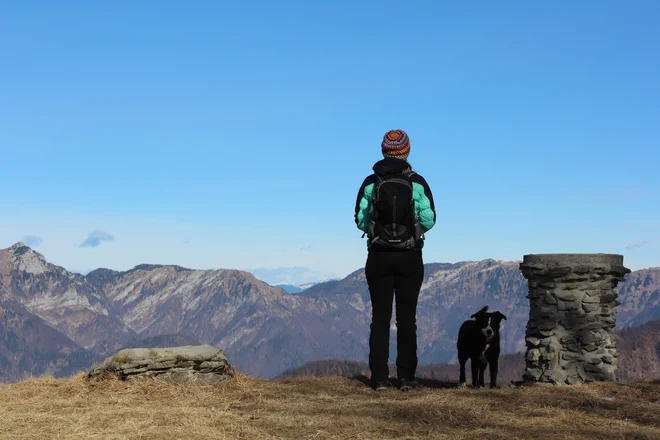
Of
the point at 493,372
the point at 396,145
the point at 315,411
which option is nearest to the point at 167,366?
the point at 315,411

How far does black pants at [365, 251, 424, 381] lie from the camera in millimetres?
12188

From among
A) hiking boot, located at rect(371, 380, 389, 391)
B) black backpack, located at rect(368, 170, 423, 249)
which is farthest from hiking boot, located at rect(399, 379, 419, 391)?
black backpack, located at rect(368, 170, 423, 249)

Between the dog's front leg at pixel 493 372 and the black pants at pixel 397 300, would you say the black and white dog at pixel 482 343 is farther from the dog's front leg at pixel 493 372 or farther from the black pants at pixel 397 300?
the black pants at pixel 397 300

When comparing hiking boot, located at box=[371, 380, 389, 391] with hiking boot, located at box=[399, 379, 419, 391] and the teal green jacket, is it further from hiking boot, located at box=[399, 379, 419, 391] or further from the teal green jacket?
the teal green jacket

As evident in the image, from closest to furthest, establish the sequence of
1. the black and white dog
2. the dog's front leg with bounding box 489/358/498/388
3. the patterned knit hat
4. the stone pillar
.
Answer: the patterned knit hat → the dog's front leg with bounding box 489/358/498/388 → the black and white dog → the stone pillar

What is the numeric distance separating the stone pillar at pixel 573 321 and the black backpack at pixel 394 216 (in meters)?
3.95

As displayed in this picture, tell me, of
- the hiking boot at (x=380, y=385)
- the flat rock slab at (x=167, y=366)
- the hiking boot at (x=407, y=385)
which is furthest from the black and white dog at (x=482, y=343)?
the flat rock slab at (x=167, y=366)

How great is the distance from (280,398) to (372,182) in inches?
153

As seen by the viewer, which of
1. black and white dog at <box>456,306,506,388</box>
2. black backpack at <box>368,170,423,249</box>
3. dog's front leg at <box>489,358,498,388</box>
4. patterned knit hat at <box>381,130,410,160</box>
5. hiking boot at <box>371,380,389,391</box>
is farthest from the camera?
black and white dog at <box>456,306,506,388</box>

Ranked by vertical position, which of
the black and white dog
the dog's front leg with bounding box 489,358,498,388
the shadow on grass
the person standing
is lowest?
the shadow on grass

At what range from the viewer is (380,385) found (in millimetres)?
12859

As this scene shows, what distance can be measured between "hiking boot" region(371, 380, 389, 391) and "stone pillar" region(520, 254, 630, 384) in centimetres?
351

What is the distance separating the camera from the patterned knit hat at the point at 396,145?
12461mm

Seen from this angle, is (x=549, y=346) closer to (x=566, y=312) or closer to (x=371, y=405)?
(x=566, y=312)
